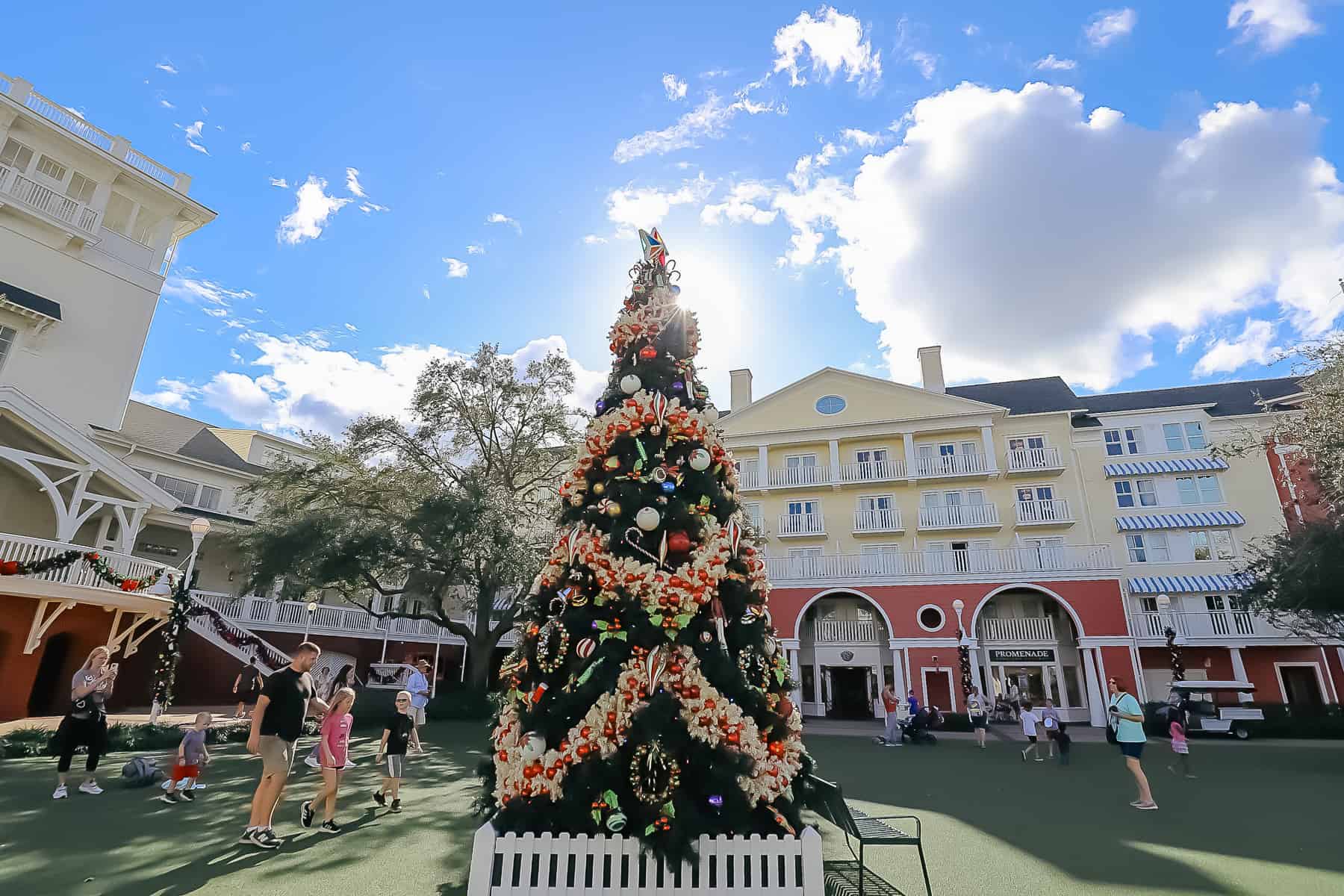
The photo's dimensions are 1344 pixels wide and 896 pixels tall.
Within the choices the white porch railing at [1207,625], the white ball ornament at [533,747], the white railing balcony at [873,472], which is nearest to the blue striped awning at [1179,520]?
the white porch railing at [1207,625]

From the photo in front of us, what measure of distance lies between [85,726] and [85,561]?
30.8ft

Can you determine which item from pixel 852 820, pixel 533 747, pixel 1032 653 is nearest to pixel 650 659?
pixel 533 747

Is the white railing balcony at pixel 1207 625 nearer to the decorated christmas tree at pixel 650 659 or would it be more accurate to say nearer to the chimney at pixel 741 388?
the chimney at pixel 741 388

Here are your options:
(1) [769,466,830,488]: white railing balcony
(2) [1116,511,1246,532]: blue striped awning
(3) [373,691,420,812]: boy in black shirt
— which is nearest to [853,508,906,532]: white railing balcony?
(1) [769,466,830,488]: white railing balcony

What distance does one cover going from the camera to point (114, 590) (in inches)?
573

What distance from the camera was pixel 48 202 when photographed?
2006 cm

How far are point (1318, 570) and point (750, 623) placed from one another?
17103mm

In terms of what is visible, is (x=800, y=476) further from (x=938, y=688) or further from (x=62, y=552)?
(x=62, y=552)

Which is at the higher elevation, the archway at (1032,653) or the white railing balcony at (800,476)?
the white railing balcony at (800,476)

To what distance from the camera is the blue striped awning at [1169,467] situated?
2550cm

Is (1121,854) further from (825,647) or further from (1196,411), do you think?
(1196,411)

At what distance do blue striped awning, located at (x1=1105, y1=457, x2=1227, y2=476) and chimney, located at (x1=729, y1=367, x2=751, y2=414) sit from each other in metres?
16.9

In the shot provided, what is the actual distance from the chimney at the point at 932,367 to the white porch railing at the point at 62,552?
3019 centimetres

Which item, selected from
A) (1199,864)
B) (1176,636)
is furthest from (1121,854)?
(1176,636)
